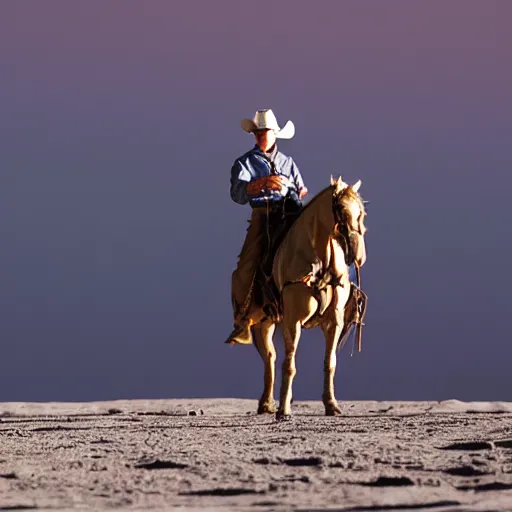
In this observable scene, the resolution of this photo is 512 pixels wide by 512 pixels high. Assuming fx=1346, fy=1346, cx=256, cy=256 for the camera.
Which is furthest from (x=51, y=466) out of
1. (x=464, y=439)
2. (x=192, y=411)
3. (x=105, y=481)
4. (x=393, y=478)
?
(x=192, y=411)

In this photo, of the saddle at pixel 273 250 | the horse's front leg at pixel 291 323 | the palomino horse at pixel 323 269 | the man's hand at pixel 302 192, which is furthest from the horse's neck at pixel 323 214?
the man's hand at pixel 302 192

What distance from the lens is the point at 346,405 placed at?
15.8 meters

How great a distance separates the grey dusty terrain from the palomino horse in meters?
0.56

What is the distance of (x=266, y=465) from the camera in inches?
291

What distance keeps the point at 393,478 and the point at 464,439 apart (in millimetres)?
2328

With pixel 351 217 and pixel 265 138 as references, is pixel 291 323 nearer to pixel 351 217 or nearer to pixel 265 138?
pixel 351 217

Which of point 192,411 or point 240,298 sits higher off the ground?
point 240,298

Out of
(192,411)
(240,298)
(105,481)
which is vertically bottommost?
(105,481)

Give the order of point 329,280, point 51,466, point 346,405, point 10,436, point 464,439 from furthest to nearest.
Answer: point 346,405, point 329,280, point 10,436, point 464,439, point 51,466

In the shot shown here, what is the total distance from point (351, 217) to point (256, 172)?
1.81 m

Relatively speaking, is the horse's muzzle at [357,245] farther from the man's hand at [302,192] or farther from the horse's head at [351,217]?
the man's hand at [302,192]

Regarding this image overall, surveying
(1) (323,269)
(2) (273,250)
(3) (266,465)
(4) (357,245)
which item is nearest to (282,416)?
(1) (323,269)

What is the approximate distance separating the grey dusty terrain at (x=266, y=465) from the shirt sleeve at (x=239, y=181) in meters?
2.39

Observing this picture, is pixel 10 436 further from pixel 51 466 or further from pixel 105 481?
pixel 105 481
